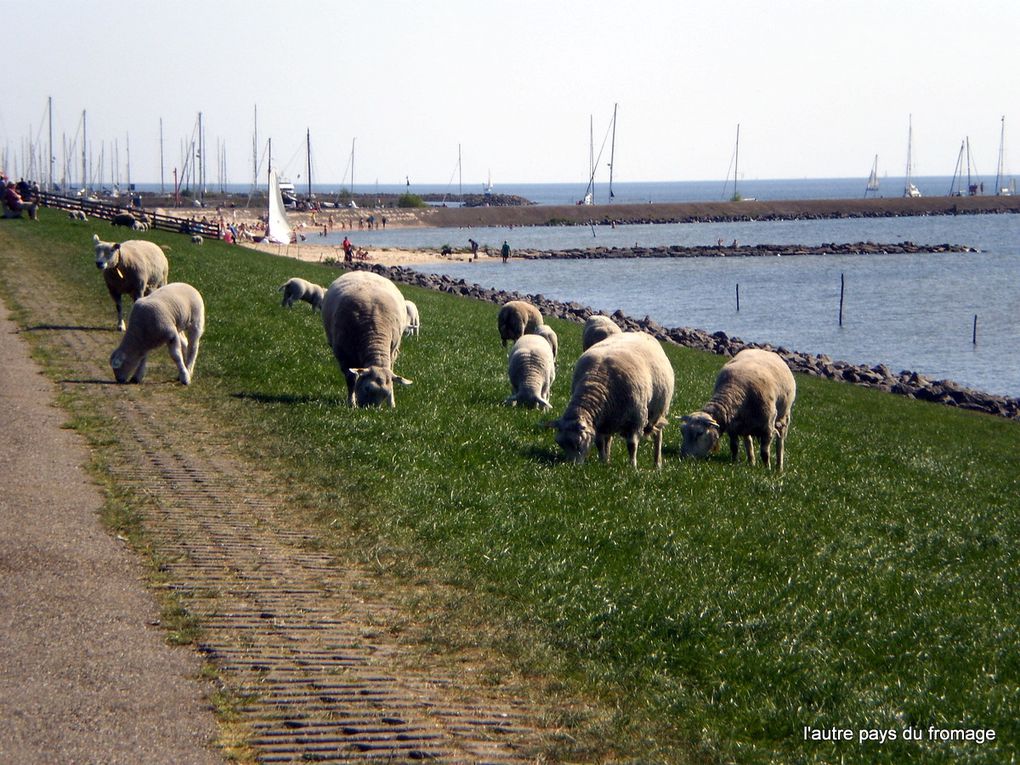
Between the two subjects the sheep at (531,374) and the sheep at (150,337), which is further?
the sheep at (531,374)

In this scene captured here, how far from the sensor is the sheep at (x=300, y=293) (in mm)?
30953

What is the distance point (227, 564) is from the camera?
31.4ft

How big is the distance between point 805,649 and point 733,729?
64.1 inches

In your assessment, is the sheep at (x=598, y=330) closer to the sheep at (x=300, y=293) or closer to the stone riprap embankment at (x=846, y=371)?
the sheep at (x=300, y=293)

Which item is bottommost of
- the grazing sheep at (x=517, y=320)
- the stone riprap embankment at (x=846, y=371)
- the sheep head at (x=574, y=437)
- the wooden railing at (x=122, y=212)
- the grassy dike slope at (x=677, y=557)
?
the stone riprap embankment at (x=846, y=371)

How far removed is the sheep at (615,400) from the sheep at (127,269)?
1151 cm

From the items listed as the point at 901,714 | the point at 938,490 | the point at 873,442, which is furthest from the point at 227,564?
the point at 873,442

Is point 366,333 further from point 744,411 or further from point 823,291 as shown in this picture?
point 823,291

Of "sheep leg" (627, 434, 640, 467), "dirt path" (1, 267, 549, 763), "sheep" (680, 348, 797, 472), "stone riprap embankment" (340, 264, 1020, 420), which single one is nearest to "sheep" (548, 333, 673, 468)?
"sheep leg" (627, 434, 640, 467)

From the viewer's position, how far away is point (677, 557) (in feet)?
34.8

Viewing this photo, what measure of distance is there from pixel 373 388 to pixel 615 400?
12.3 ft

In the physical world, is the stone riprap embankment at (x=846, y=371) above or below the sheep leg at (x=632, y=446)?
below

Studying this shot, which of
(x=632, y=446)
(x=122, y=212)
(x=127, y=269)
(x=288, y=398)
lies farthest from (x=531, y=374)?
(x=122, y=212)

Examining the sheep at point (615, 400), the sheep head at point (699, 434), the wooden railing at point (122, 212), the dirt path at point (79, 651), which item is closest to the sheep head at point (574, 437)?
the sheep at point (615, 400)
